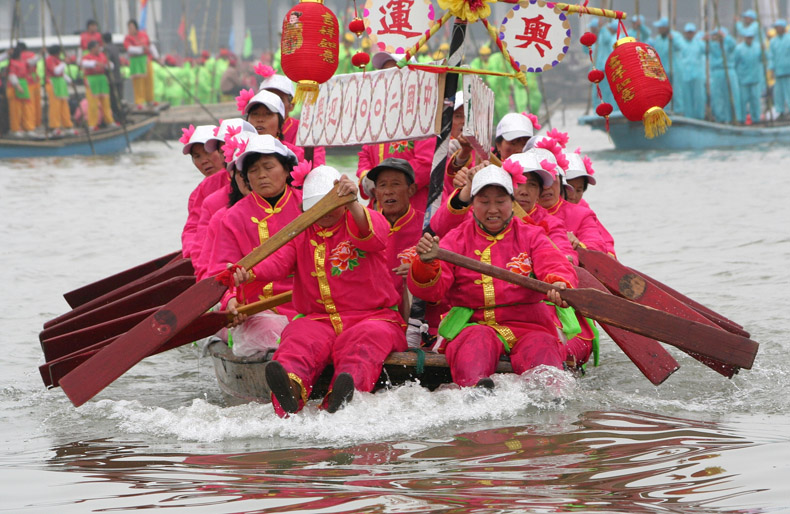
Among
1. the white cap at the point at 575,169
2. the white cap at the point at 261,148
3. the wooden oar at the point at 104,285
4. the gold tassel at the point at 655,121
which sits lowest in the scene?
the wooden oar at the point at 104,285

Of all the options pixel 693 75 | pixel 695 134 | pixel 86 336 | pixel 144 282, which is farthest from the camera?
pixel 693 75

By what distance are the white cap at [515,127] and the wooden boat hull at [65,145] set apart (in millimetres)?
17603

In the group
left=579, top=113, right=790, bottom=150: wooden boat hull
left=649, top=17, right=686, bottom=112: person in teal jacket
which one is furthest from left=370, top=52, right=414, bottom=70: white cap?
left=649, top=17, right=686, bottom=112: person in teal jacket

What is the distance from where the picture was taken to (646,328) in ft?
18.9

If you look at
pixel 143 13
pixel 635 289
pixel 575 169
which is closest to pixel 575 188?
pixel 575 169

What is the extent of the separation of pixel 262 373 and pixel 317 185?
3.48ft

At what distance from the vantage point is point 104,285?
8281mm

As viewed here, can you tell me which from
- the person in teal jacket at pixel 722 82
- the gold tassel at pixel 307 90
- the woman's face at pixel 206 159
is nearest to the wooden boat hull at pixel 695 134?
the person in teal jacket at pixel 722 82

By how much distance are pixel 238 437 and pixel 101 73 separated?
2015 cm

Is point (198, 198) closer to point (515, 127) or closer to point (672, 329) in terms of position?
point (515, 127)

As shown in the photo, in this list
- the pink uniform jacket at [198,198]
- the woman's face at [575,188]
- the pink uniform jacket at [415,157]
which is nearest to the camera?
the pink uniform jacket at [415,157]

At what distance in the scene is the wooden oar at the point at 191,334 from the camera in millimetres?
6188

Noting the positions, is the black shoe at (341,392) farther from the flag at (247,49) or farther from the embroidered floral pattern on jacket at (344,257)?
the flag at (247,49)

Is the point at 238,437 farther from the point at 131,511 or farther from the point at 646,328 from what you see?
the point at 646,328
